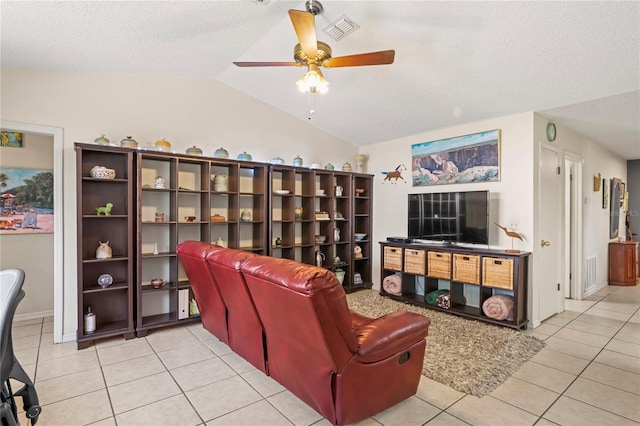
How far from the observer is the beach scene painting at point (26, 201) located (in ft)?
12.9

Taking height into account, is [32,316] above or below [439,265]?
below

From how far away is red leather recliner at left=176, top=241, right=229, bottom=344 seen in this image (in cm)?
285

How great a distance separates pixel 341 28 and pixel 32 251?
453 centimetres

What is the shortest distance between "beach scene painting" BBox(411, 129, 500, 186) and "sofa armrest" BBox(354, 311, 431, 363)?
112 inches

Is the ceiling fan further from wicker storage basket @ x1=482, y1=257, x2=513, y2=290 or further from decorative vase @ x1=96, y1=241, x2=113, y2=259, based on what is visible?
wicker storage basket @ x1=482, y1=257, x2=513, y2=290

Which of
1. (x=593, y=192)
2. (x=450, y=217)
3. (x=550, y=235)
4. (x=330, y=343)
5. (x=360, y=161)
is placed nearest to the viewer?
(x=330, y=343)

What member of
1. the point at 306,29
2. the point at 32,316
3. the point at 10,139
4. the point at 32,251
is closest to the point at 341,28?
the point at 306,29

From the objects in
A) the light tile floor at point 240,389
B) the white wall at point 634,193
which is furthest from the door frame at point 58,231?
the white wall at point 634,193

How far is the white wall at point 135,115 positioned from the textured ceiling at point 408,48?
19 cm

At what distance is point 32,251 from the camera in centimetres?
410

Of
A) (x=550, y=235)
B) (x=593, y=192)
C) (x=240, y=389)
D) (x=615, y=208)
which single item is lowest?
(x=240, y=389)

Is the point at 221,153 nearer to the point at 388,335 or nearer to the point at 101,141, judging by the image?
the point at 101,141

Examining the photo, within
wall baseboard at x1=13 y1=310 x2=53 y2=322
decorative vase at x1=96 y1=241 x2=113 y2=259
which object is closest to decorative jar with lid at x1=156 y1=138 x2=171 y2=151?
decorative vase at x1=96 y1=241 x2=113 y2=259

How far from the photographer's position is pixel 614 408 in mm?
2258
